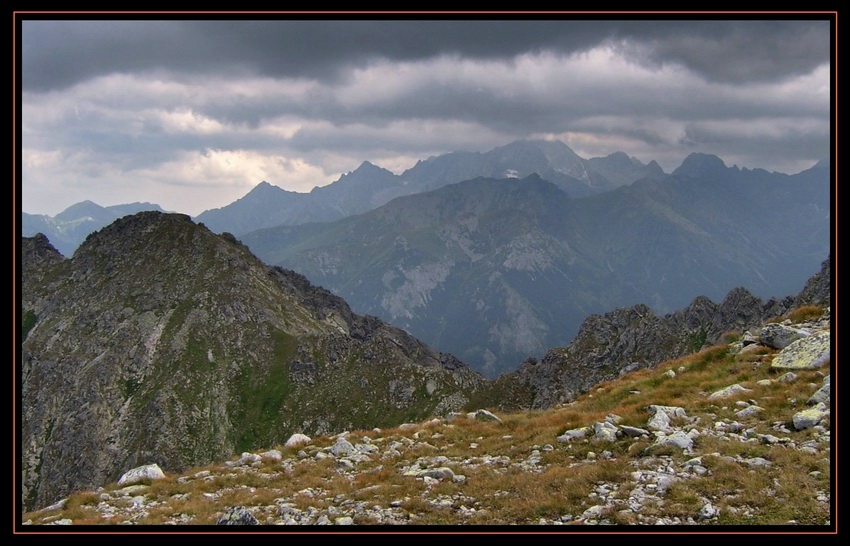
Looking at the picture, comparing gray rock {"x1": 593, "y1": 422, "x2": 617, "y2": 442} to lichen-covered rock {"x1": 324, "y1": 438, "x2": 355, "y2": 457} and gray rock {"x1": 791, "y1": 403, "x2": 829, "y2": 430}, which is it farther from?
lichen-covered rock {"x1": 324, "y1": 438, "x2": 355, "y2": 457}

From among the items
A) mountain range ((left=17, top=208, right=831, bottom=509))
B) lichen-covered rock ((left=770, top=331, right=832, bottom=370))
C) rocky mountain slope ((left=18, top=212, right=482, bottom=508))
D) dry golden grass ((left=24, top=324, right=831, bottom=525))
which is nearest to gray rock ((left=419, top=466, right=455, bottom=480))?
dry golden grass ((left=24, top=324, right=831, bottom=525))

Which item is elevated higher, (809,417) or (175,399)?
(809,417)

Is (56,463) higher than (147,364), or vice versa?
(147,364)

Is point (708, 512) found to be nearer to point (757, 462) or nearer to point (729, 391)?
point (757, 462)

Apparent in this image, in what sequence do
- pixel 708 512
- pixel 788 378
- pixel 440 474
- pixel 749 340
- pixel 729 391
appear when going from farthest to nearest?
pixel 749 340
pixel 729 391
pixel 788 378
pixel 440 474
pixel 708 512

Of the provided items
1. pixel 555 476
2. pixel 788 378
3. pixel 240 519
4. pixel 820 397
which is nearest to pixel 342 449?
pixel 240 519

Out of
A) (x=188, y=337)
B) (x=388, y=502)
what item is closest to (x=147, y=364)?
(x=188, y=337)

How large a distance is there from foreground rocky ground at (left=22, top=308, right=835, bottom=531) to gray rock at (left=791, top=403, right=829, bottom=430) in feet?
0.22

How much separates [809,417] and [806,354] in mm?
6995

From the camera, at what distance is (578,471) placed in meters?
14.6
